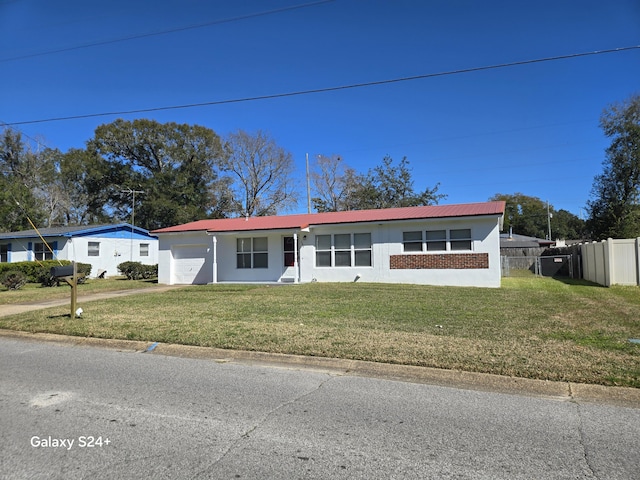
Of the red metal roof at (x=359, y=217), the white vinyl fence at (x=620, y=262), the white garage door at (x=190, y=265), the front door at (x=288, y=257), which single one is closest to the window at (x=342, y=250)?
the red metal roof at (x=359, y=217)

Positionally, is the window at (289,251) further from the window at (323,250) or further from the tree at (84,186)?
the tree at (84,186)

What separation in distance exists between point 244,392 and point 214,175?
151 feet

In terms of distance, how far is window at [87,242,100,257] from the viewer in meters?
28.8

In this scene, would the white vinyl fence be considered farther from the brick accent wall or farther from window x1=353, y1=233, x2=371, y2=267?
window x1=353, y1=233, x2=371, y2=267

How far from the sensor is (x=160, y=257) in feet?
73.9

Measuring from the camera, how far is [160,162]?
1901 inches

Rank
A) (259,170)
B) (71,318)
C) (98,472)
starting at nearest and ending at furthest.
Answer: (98,472)
(71,318)
(259,170)

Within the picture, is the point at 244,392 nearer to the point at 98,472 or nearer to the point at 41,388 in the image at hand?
the point at 98,472

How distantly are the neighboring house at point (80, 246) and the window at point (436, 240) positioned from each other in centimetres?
2087

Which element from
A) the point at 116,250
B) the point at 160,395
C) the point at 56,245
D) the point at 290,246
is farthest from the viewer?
the point at 116,250

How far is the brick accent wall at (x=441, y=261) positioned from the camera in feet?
60.2

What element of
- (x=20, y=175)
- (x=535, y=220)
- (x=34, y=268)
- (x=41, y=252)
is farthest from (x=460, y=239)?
(x=535, y=220)

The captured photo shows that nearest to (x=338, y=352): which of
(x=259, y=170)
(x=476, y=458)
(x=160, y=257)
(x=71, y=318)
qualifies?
(x=476, y=458)

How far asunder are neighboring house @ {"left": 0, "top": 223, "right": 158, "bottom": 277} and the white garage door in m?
8.90
